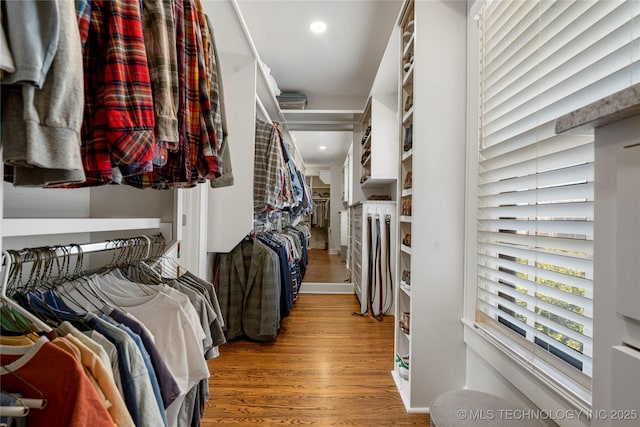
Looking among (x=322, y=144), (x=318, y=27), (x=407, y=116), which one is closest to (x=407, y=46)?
(x=407, y=116)

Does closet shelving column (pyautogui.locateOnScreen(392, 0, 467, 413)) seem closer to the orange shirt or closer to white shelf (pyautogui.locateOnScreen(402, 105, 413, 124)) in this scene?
white shelf (pyautogui.locateOnScreen(402, 105, 413, 124))

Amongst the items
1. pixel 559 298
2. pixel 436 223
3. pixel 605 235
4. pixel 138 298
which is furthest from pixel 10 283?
pixel 436 223

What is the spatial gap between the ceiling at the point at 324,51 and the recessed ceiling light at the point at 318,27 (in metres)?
0.04

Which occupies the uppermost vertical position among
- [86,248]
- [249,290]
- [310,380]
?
[86,248]

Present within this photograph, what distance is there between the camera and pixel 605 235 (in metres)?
0.46

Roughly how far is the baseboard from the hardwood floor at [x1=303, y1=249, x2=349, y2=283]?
0.17m

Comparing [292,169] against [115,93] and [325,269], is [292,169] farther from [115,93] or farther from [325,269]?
[115,93]

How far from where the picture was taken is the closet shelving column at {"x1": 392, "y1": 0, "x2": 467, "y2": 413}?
171 centimetres

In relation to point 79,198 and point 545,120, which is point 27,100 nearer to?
point 79,198

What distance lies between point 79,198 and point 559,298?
1894 millimetres

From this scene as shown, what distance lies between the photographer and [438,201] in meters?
1.72

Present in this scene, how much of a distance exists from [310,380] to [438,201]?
4.54 feet

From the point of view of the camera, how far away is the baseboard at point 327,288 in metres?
4.33

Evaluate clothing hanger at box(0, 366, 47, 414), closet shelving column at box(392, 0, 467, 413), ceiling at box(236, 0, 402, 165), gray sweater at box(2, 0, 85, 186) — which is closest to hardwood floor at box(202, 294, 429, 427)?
closet shelving column at box(392, 0, 467, 413)
